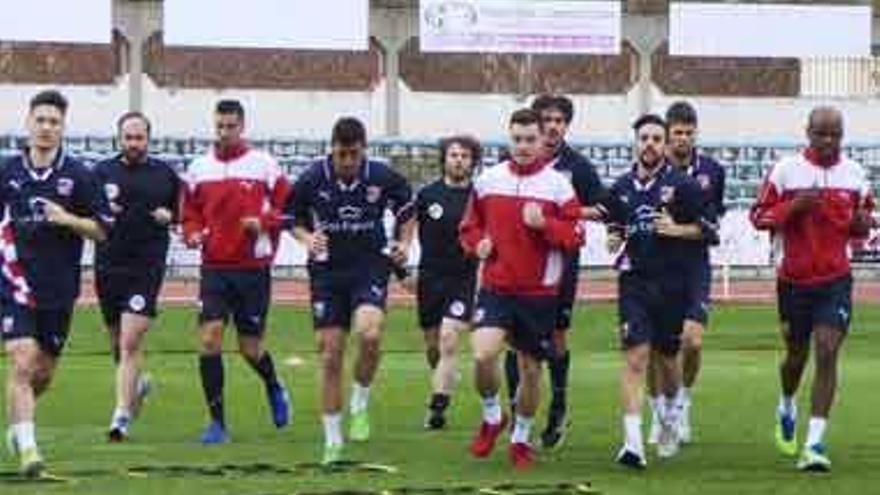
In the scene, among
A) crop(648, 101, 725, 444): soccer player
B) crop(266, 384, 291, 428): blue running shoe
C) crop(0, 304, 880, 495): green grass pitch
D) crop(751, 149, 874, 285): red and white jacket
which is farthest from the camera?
crop(266, 384, 291, 428): blue running shoe

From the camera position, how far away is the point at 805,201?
1555 centimetres

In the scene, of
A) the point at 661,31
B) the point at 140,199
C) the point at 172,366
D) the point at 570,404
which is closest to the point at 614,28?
the point at 661,31

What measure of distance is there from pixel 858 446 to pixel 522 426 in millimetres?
2802

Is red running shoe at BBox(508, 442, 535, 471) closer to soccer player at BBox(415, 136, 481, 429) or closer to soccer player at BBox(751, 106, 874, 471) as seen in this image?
soccer player at BBox(751, 106, 874, 471)

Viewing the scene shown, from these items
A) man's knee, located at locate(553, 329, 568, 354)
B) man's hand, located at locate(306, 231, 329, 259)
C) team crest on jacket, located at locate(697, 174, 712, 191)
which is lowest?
man's knee, located at locate(553, 329, 568, 354)

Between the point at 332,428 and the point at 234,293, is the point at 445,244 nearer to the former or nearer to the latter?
the point at 234,293

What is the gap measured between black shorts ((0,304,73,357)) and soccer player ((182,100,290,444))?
250cm

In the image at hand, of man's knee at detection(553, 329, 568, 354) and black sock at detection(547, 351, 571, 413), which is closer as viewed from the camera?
man's knee at detection(553, 329, 568, 354)

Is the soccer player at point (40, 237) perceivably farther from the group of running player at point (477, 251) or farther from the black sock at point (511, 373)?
the black sock at point (511, 373)

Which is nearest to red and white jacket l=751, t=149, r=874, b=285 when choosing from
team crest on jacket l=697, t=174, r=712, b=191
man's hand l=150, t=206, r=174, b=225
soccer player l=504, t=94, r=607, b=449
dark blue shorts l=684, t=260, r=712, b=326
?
dark blue shorts l=684, t=260, r=712, b=326

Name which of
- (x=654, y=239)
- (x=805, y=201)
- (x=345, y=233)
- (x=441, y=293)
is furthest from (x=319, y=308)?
(x=441, y=293)

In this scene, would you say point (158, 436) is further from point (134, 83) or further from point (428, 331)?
point (134, 83)

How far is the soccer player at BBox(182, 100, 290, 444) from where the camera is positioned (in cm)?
1752

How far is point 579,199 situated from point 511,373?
59.7 inches
